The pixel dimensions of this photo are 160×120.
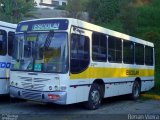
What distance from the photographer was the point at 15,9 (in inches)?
1542

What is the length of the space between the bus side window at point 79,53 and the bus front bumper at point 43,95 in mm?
844

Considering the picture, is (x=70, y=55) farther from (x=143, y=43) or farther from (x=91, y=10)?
(x=91, y=10)

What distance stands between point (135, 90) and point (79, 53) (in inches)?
222

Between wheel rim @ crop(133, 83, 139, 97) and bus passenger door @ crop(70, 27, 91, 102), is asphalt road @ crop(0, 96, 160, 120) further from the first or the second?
wheel rim @ crop(133, 83, 139, 97)

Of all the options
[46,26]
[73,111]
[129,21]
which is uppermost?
[129,21]

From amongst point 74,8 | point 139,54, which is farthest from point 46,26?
point 74,8

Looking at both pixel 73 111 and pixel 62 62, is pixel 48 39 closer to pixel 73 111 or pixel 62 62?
pixel 62 62

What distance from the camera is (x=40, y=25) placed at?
12.9 m

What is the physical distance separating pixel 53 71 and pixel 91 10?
30.0 m

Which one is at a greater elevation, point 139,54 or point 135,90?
point 139,54

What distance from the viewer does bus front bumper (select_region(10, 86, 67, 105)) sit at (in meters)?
11.9

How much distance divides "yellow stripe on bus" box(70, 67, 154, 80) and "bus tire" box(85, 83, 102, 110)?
0.40 metres

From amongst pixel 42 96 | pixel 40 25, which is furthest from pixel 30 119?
pixel 40 25

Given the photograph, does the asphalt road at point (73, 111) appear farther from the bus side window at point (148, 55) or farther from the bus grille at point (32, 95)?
the bus side window at point (148, 55)
